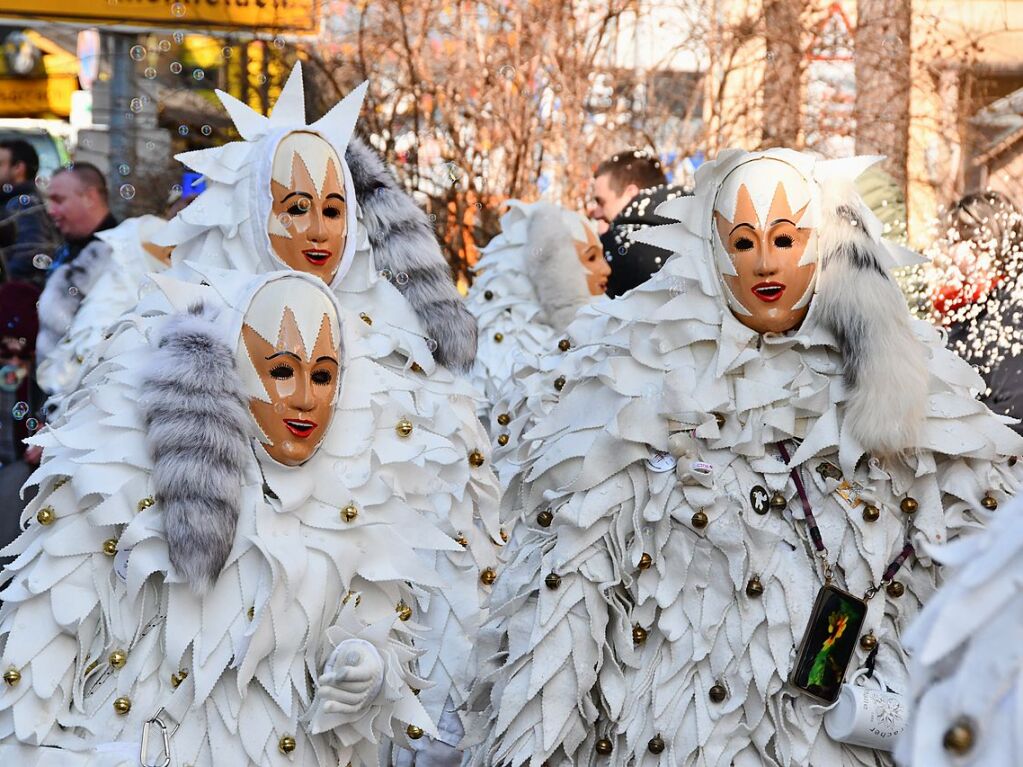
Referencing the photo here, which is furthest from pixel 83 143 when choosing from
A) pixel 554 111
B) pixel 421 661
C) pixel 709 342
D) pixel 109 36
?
pixel 709 342

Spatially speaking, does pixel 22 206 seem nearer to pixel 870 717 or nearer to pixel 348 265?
pixel 348 265

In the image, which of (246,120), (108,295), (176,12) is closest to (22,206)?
(176,12)

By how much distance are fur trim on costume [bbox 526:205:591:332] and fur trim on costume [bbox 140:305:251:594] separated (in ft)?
11.7

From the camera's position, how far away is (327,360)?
463cm

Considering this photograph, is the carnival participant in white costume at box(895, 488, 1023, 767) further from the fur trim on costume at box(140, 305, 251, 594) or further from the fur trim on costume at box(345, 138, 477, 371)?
the fur trim on costume at box(345, 138, 477, 371)

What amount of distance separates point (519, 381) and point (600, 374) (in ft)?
6.56

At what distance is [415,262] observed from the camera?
19.5 ft

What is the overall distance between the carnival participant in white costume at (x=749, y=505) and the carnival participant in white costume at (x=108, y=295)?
12.4 ft

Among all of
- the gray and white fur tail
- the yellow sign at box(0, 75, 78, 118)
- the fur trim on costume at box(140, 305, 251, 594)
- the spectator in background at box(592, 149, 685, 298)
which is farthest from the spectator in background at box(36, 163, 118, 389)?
the yellow sign at box(0, 75, 78, 118)

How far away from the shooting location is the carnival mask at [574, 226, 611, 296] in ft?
26.5

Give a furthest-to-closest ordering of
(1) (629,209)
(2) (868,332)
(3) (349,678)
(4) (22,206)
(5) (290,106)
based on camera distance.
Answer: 1. (4) (22,206)
2. (1) (629,209)
3. (5) (290,106)
4. (2) (868,332)
5. (3) (349,678)

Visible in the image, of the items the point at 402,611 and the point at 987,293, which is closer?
the point at 402,611

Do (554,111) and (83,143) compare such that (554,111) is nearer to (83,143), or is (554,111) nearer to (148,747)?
(83,143)

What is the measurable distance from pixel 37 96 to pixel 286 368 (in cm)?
949
